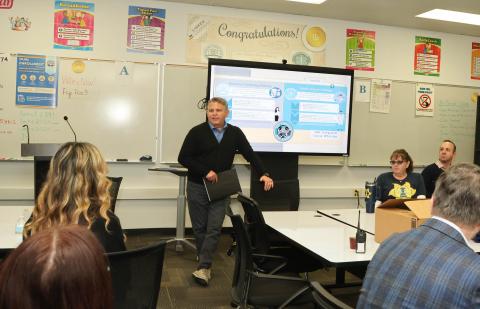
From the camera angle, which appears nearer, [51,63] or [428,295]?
[428,295]

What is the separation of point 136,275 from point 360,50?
16.5 feet

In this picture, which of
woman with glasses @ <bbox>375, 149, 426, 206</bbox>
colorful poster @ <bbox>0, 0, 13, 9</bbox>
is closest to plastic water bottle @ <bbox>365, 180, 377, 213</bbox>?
woman with glasses @ <bbox>375, 149, 426, 206</bbox>

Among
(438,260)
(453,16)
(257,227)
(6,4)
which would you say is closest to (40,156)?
(257,227)

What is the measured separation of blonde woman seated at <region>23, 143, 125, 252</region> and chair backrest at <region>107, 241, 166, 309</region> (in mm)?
334

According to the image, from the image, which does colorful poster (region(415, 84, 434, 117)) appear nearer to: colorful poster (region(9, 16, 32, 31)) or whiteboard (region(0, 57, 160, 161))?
whiteboard (region(0, 57, 160, 161))

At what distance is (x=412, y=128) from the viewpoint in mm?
6137

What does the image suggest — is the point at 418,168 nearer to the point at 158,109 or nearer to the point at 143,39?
the point at 158,109

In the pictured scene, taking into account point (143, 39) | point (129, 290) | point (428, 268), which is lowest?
point (129, 290)

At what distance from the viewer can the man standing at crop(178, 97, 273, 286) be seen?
12.2ft

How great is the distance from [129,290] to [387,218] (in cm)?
154

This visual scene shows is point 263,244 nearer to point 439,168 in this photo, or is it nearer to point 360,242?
point 360,242

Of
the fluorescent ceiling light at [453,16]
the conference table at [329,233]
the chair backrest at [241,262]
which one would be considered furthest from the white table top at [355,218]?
the fluorescent ceiling light at [453,16]

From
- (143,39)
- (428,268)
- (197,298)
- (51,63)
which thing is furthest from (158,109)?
(428,268)

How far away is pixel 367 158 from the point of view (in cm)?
595
